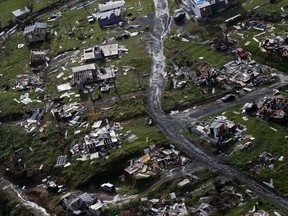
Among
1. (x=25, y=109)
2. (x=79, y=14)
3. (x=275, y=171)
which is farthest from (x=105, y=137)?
(x=79, y=14)

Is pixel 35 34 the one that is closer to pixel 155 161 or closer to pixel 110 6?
pixel 110 6

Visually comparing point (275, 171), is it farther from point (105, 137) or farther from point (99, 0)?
point (99, 0)

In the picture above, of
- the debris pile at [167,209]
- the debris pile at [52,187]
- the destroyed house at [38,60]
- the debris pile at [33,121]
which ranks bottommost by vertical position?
the debris pile at [167,209]

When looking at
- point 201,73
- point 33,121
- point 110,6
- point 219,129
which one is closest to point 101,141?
point 33,121

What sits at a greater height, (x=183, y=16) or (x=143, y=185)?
(x=183, y=16)

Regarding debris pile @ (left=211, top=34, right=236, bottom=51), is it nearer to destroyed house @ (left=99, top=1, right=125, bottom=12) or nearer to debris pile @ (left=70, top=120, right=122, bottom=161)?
debris pile @ (left=70, top=120, right=122, bottom=161)

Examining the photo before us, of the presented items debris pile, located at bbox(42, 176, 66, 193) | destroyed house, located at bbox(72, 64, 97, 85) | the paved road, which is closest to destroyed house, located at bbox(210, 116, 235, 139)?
the paved road

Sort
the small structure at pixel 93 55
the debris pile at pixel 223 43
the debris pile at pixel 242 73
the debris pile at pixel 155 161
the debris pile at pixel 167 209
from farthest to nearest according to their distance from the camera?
the small structure at pixel 93 55 < the debris pile at pixel 223 43 < the debris pile at pixel 242 73 < the debris pile at pixel 155 161 < the debris pile at pixel 167 209

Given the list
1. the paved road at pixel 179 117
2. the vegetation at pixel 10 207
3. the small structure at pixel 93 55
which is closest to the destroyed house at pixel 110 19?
the paved road at pixel 179 117

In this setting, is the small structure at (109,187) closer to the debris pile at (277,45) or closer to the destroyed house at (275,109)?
the destroyed house at (275,109)
